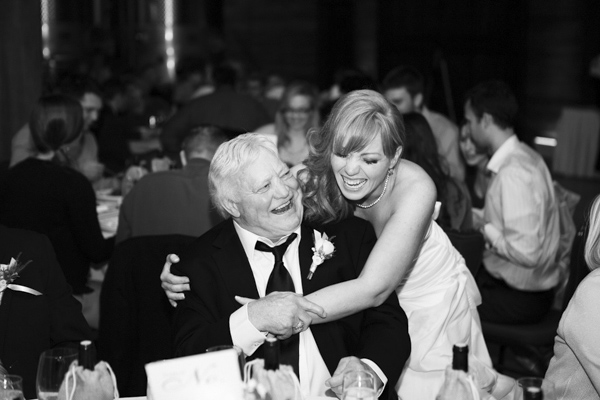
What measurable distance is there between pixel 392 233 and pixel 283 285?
35cm

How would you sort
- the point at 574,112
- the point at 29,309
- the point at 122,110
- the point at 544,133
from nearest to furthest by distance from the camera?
the point at 29,309 → the point at 122,110 → the point at 574,112 → the point at 544,133

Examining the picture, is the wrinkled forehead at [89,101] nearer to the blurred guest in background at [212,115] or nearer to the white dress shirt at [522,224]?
the blurred guest in background at [212,115]

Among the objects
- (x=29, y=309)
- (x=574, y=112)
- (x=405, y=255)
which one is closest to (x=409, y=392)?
(x=405, y=255)

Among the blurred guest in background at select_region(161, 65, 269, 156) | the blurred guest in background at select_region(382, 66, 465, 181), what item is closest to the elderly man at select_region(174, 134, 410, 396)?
the blurred guest in background at select_region(161, 65, 269, 156)

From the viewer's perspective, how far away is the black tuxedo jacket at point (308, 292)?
234 centimetres

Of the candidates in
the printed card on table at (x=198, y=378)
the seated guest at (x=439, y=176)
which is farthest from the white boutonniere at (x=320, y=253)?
the seated guest at (x=439, y=176)

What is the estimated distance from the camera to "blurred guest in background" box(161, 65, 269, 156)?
5406 millimetres

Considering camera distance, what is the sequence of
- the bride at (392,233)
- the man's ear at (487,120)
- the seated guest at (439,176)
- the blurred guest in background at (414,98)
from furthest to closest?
the blurred guest in background at (414,98), the man's ear at (487,120), the seated guest at (439,176), the bride at (392,233)

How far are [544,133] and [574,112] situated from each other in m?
0.97

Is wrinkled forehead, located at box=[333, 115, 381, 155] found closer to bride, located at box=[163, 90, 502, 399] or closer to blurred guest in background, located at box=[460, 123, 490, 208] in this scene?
bride, located at box=[163, 90, 502, 399]

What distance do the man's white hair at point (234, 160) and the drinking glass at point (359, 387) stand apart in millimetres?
737

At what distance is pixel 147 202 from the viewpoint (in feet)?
11.9

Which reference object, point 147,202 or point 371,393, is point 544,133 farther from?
point 371,393

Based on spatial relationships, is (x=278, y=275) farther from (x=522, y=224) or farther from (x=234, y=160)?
(x=522, y=224)
